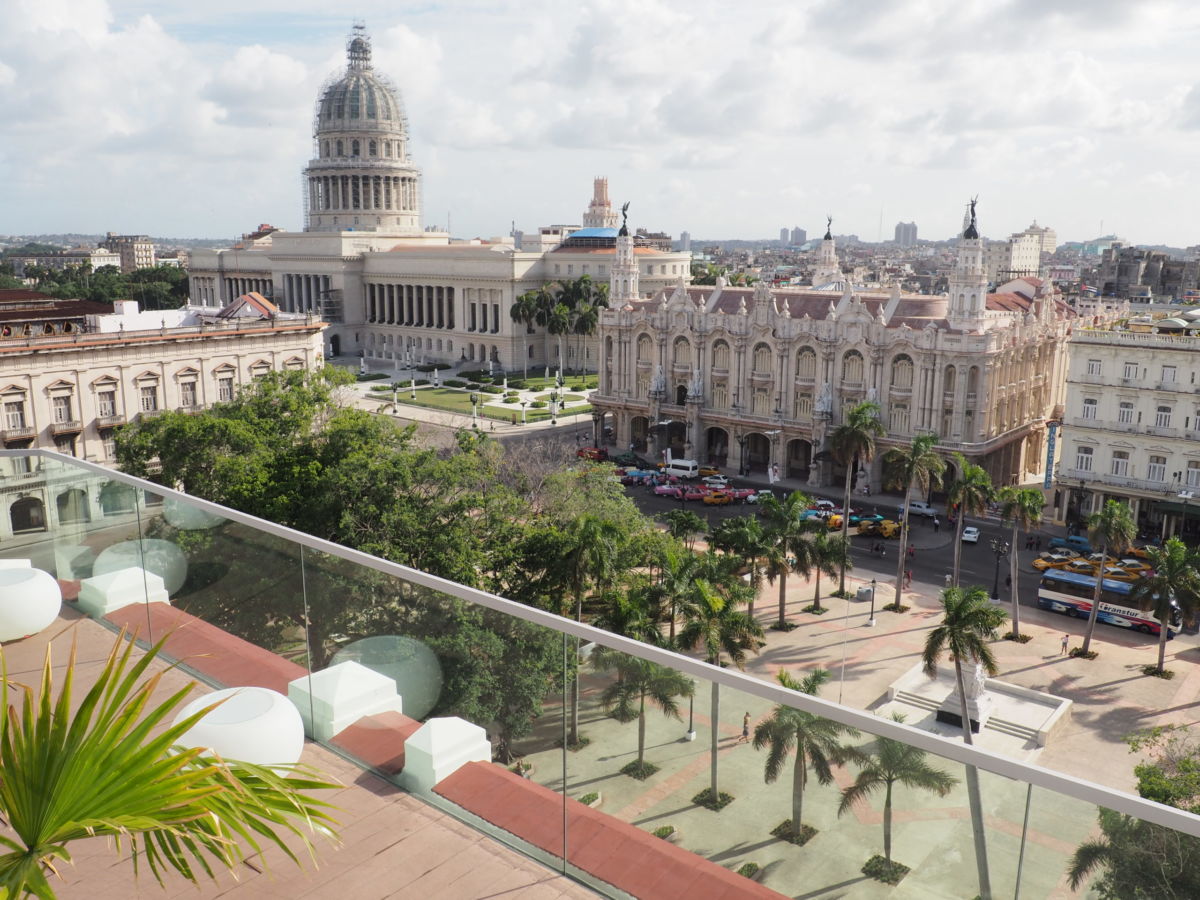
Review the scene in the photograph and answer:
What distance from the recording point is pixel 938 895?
277 inches

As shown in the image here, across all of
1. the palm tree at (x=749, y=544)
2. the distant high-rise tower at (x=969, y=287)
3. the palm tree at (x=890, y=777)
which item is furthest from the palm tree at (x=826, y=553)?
the palm tree at (x=890, y=777)

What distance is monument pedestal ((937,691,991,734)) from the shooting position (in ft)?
125

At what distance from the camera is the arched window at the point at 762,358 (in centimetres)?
7581

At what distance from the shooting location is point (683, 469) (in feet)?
246

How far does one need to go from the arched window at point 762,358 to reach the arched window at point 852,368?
6045 millimetres

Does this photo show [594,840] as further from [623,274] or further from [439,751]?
[623,274]

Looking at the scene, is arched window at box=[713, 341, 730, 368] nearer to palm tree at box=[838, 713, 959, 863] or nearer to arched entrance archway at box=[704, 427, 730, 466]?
arched entrance archway at box=[704, 427, 730, 466]

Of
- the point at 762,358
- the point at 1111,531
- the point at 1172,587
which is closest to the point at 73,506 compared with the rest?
the point at 1172,587

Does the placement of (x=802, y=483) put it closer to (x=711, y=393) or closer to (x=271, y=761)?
(x=711, y=393)

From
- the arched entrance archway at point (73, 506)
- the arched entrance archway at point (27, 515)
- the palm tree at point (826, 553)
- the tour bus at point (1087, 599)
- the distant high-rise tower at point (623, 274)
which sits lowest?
the tour bus at point (1087, 599)

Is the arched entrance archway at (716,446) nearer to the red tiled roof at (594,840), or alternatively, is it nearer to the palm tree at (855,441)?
the palm tree at (855,441)

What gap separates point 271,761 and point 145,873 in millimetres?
1265

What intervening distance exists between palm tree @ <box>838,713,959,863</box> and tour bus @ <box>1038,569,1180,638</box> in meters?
45.2

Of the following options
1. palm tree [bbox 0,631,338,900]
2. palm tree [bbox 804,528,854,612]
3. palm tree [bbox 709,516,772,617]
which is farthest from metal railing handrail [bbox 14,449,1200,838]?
palm tree [bbox 804,528,854,612]
